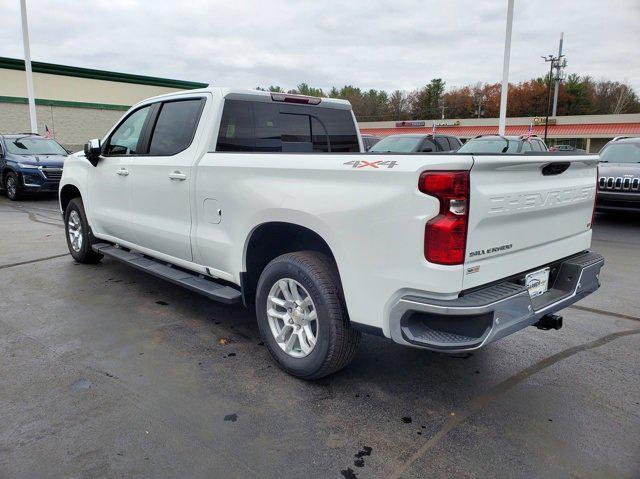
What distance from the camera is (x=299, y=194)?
328 cm

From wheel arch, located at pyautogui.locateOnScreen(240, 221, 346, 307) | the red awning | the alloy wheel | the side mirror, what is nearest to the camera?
the alloy wheel

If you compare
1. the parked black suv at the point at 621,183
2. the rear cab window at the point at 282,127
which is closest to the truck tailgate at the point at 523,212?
the rear cab window at the point at 282,127

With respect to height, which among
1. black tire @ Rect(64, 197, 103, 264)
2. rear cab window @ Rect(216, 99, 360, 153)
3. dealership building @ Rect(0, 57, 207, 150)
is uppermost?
dealership building @ Rect(0, 57, 207, 150)

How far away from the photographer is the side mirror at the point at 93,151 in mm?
5488

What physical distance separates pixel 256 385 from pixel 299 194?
1339 millimetres

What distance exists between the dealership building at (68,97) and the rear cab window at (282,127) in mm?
25286

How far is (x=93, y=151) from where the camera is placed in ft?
18.1

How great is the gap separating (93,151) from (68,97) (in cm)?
2559

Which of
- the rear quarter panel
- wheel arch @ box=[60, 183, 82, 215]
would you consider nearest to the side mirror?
wheel arch @ box=[60, 183, 82, 215]

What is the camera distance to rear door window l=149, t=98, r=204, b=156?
439 cm

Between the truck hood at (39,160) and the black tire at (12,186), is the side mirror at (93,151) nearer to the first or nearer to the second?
the truck hood at (39,160)

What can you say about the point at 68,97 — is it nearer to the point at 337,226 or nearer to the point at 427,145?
the point at 427,145

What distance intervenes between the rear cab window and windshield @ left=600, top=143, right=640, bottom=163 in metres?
7.77

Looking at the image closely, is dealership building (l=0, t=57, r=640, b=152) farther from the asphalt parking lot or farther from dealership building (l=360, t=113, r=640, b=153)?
dealership building (l=360, t=113, r=640, b=153)
